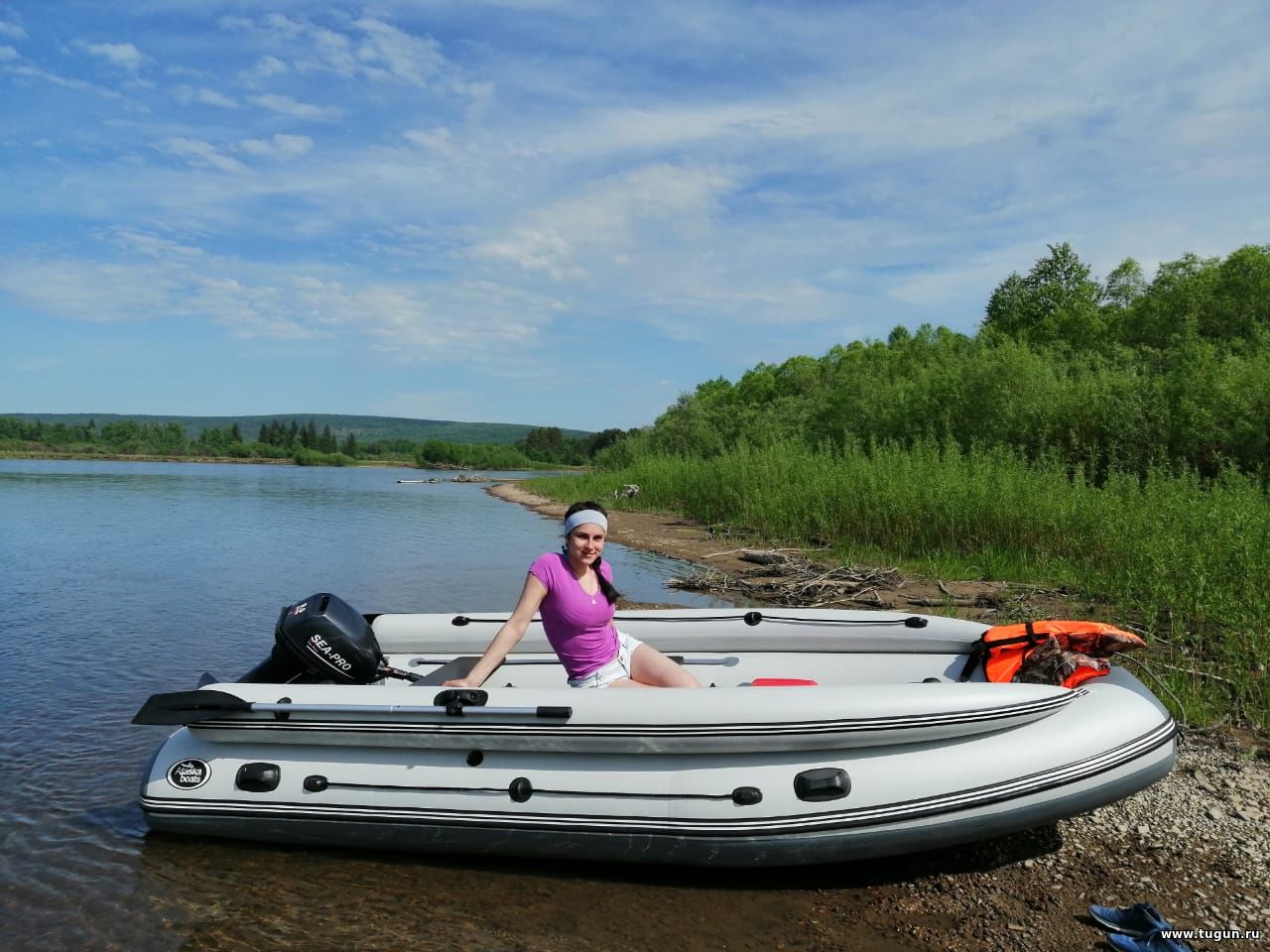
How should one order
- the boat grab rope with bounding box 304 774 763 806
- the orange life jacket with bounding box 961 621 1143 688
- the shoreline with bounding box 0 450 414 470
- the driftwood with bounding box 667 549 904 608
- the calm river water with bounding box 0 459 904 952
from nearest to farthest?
1. the calm river water with bounding box 0 459 904 952
2. the boat grab rope with bounding box 304 774 763 806
3. the orange life jacket with bounding box 961 621 1143 688
4. the driftwood with bounding box 667 549 904 608
5. the shoreline with bounding box 0 450 414 470

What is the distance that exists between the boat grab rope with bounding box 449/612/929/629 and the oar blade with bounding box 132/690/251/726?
1.64 meters

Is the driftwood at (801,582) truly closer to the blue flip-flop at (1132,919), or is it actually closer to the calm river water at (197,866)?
the calm river water at (197,866)

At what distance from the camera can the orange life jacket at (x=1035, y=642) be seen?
432 centimetres

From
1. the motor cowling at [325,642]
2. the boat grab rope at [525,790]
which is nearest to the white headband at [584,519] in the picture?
the boat grab rope at [525,790]

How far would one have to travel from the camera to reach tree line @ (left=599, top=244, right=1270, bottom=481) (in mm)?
12219

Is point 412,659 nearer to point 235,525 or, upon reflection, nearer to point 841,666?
point 841,666

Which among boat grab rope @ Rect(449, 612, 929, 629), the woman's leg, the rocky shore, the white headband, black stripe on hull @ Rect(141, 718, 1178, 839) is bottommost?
the rocky shore

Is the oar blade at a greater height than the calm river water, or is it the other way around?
the oar blade

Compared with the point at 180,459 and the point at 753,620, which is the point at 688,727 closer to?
the point at 753,620

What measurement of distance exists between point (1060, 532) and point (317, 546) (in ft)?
41.3

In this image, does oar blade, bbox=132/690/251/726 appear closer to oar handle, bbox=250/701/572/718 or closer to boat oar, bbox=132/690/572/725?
boat oar, bbox=132/690/572/725

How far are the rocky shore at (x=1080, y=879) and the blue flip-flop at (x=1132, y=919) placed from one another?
0.05 metres

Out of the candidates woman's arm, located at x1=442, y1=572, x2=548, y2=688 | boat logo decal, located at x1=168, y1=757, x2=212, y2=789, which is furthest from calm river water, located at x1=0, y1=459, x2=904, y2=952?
woman's arm, located at x1=442, y1=572, x2=548, y2=688

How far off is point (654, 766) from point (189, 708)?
2024 millimetres
